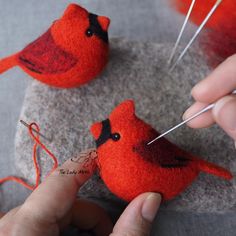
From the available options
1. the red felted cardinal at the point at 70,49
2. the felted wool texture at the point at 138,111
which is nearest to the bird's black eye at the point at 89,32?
the red felted cardinal at the point at 70,49

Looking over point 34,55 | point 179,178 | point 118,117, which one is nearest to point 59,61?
point 34,55

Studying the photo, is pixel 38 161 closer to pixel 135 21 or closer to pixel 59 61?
pixel 59 61

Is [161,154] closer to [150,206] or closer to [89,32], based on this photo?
[150,206]

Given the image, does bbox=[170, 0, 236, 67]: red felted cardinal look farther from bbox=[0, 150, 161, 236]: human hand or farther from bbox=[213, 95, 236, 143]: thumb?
bbox=[0, 150, 161, 236]: human hand

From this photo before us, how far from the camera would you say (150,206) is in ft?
1.77

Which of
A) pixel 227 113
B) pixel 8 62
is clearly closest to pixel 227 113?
pixel 227 113

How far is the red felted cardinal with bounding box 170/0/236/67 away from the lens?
2.35 ft

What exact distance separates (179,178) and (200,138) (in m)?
0.17

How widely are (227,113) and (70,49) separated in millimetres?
317

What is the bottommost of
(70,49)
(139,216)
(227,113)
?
(139,216)

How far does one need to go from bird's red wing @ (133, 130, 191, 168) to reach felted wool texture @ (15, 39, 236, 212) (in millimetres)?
119

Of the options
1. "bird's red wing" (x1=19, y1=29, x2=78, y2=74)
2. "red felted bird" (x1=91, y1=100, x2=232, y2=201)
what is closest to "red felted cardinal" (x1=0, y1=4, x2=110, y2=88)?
"bird's red wing" (x1=19, y1=29, x2=78, y2=74)

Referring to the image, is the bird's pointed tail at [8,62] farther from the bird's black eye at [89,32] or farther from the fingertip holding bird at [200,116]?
the fingertip holding bird at [200,116]

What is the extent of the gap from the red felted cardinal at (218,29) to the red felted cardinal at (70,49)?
0.76ft
